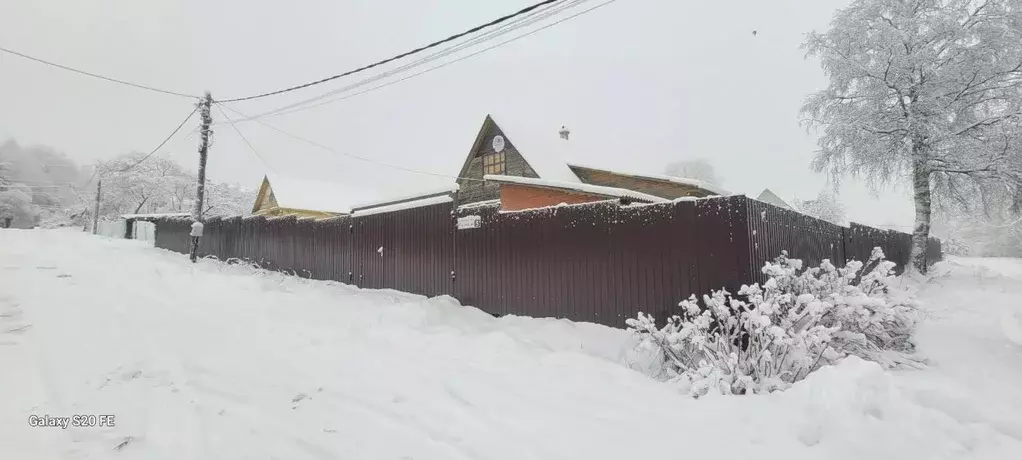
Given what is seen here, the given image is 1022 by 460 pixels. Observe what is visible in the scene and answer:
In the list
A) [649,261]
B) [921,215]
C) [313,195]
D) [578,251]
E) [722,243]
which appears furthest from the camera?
[313,195]

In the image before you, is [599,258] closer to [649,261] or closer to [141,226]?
[649,261]

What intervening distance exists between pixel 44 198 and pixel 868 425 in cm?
6868

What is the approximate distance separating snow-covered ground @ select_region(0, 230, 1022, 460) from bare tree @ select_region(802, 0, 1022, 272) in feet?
29.3

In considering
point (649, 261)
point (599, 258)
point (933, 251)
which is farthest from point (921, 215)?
point (599, 258)

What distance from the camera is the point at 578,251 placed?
20.4 feet

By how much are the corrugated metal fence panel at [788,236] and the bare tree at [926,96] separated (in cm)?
710

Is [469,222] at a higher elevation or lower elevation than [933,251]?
higher

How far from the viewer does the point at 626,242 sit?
5703 millimetres

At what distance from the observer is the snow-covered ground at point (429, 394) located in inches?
106

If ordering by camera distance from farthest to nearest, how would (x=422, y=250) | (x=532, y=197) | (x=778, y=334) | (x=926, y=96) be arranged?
(x=532, y=197) → (x=926, y=96) → (x=422, y=250) → (x=778, y=334)

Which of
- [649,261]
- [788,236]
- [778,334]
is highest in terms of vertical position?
[788,236]

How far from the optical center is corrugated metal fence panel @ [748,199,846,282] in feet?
16.4

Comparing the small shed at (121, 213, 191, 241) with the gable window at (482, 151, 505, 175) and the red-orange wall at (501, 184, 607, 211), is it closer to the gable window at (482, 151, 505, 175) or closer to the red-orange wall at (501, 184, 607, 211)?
the gable window at (482, 151, 505, 175)

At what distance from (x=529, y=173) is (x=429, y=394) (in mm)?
13763
